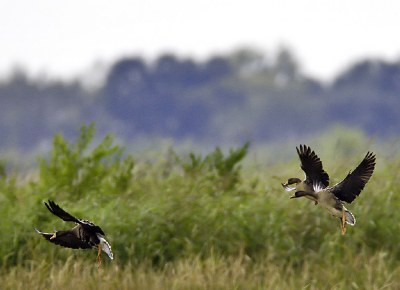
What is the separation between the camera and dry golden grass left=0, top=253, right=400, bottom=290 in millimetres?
6133

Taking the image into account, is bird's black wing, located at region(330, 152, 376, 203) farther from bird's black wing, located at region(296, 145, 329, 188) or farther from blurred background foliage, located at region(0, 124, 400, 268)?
blurred background foliage, located at region(0, 124, 400, 268)

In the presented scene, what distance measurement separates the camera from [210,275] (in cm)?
640

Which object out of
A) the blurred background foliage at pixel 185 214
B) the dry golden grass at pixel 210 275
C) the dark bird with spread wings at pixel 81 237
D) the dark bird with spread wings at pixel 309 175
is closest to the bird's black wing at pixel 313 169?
the dark bird with spread wings at pixel 309 175

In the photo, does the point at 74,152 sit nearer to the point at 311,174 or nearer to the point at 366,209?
the point at 366,209

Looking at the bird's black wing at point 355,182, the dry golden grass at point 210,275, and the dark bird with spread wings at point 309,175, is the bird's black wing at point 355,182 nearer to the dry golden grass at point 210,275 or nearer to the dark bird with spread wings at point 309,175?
the dark bird with spread wings at point 309,175

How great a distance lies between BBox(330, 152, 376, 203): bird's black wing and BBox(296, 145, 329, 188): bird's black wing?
5 centimetres

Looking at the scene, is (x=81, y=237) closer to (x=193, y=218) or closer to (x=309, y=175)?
(x=309, y=175)

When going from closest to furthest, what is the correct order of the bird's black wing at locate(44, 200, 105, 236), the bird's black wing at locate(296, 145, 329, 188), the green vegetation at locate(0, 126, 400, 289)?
the bird's black wing at locate(44, 200, 105, 236)
the bird's black wing at locate(296, 145, 329, 188)
the green vegetation at locate(0, 126, 400, 289)

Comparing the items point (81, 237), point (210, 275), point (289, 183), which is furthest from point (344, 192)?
point (210, 275)

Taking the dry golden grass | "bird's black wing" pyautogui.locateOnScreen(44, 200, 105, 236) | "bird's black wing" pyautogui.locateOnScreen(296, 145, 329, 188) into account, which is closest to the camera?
"bird's black wing" pyautogui.locateOnScreen(44, 200, 105, 236)

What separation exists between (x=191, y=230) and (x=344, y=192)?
6088 millimetres

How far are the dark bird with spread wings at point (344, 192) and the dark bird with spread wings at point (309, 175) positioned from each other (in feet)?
0.04

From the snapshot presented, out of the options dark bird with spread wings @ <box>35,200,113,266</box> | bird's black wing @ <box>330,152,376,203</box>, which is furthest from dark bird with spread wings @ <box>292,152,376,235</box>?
dark bird with spread wings @ <box>35,200,113,266</box>

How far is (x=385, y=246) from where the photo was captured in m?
8.15
